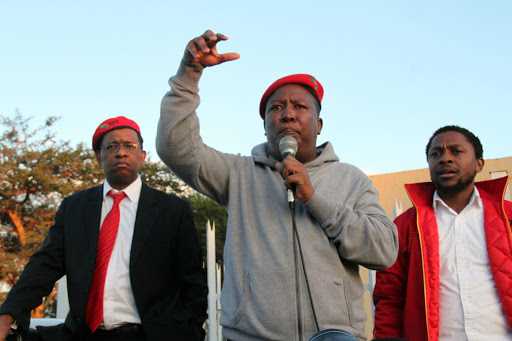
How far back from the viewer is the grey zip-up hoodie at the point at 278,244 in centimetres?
210

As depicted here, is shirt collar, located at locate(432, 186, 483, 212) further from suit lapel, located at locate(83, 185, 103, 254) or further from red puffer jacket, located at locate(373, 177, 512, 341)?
suit lapel, located at locate(83, 185, 103, 254)

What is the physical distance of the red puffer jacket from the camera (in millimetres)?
3043

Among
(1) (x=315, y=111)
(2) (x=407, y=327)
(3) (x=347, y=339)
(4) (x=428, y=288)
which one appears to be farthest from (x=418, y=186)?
(3) (x=347, y=339)

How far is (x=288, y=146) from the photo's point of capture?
7.50 feet

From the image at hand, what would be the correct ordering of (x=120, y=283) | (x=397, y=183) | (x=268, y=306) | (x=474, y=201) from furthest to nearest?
(x=397, y=183) → (x=474, y=201) → (x=120, y=283) → (x=268, y=306)

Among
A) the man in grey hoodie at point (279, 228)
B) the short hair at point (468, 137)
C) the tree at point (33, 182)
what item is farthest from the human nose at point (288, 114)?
the tree at point (33, 182)

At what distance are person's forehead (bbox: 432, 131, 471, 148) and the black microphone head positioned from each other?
5.35ft

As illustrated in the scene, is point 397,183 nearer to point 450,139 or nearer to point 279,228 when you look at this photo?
point 450,139

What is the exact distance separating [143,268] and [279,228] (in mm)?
1188

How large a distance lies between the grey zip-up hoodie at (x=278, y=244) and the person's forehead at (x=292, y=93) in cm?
46

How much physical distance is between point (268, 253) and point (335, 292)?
344 millimetres

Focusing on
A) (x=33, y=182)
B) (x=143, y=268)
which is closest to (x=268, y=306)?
(x=143, y=268)

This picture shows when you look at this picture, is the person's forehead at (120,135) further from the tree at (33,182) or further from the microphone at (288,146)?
the tree at (33,182)

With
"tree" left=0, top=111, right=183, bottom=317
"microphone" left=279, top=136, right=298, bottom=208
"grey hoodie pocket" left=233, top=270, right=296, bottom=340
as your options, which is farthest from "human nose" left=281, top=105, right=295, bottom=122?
"tree" left=0, top=111, right=183, bottom=317
